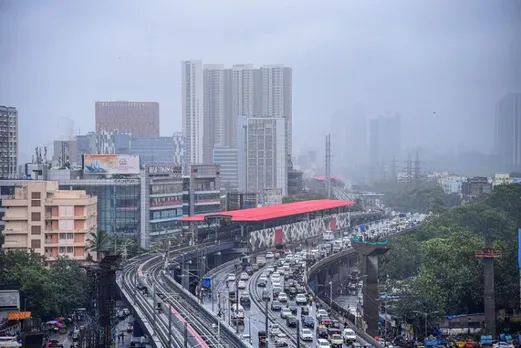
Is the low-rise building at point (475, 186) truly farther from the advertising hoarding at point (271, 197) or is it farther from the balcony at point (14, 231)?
the balcony at point (14, 231)

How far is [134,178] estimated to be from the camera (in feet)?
69.9

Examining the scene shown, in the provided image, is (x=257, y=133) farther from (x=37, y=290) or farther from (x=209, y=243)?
(x=37, y=290)

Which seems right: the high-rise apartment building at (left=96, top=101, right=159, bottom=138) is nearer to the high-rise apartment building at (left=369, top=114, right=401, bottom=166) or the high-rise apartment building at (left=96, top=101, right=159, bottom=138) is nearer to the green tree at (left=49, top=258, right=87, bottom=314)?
the high-rise apartment building at (left=369, top=114, right=401, bottom=166)

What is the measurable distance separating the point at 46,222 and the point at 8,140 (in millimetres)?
16279

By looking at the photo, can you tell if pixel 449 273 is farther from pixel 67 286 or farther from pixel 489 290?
pixel 67 286

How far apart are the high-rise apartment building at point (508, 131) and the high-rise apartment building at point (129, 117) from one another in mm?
27494

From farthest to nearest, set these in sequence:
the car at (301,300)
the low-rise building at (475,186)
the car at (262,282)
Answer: the low-rise building at (475,186) → the car at (262,282) → the car at (301,300)

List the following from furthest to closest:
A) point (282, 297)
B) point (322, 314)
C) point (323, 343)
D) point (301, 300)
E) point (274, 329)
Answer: point (282, 297) → point (301, 300) → point (322, 314) → point (274, 329) → point (323, 343)

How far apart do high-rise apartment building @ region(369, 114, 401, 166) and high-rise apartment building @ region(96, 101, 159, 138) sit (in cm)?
1437

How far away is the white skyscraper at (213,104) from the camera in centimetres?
5428

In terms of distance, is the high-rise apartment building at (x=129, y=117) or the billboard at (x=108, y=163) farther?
the high-rise apartment building at (x=129, y=117)

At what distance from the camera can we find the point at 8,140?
103 feet

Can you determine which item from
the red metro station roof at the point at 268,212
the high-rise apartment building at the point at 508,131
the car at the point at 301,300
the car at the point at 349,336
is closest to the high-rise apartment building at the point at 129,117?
the high-rise apartment building at the point at 508,131

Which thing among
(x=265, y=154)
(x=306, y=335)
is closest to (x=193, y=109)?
(x=265, y=154)
